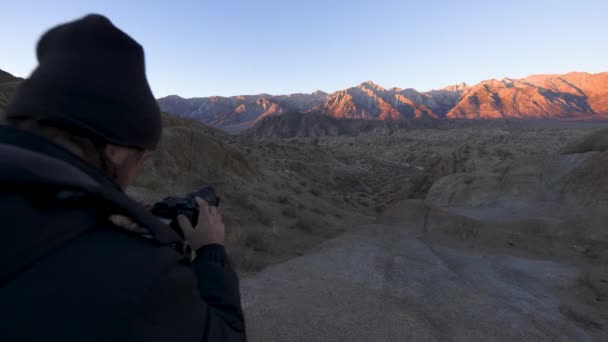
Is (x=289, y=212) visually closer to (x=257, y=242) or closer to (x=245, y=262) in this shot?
(x=257, y=242)

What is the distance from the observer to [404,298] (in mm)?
3799

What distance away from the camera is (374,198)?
1738 cm

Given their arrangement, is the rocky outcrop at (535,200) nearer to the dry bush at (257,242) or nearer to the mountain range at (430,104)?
the dry bush at (257,242)

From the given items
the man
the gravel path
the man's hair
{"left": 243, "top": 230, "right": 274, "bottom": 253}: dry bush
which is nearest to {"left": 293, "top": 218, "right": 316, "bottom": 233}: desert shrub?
{"left": 243, "top": 230, "right": 274, "bottom": 253}: dry bush

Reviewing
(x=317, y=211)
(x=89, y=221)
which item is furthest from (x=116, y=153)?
(x=317, y=211)

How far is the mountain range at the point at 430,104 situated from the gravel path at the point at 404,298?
99.1 m

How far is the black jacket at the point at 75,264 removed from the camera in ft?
2.32

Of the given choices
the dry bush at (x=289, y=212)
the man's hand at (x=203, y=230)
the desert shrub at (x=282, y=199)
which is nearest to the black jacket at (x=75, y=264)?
the man's hand at (x=203, y=230)

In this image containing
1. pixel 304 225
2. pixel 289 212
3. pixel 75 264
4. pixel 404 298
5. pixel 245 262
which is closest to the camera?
pixel 75 264

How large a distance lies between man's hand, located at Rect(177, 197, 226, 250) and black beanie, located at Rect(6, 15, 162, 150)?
11.8 inches

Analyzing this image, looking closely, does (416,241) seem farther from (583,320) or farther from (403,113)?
(403,113)

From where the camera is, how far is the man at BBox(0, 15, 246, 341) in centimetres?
72

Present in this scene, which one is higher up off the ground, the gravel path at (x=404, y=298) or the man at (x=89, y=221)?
the man at (x=89, y=221)

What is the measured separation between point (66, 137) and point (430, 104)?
133m
